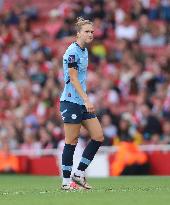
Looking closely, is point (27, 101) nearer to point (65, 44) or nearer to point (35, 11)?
point (65, 44)

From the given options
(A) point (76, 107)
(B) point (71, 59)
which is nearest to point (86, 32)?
(B) point (71, 59)

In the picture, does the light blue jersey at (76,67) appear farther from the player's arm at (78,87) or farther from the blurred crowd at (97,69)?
the blurred crowd at (97,69)

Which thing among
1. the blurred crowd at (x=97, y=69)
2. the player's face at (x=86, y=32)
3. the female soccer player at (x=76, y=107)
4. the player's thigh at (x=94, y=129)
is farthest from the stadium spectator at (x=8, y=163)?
the player's face at (x=86, y=32)

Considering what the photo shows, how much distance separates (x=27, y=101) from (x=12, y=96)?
69cm

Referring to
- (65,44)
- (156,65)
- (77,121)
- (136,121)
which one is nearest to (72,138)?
(77,121)

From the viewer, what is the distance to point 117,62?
2378 centimetres

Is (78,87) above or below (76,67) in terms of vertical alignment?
below

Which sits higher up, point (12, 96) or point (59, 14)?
point (59, 14)

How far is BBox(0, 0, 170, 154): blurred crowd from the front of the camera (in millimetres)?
20844

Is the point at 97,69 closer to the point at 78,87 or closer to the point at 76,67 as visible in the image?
the point at 76,67

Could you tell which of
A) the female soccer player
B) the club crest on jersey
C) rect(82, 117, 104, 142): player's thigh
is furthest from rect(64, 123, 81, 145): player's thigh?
the club crest on jersey

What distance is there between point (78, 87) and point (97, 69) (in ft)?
38.6

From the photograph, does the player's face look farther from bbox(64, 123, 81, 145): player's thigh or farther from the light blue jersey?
bbox(64, 123, 81, 145): player's thigh

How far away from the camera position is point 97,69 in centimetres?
2370
